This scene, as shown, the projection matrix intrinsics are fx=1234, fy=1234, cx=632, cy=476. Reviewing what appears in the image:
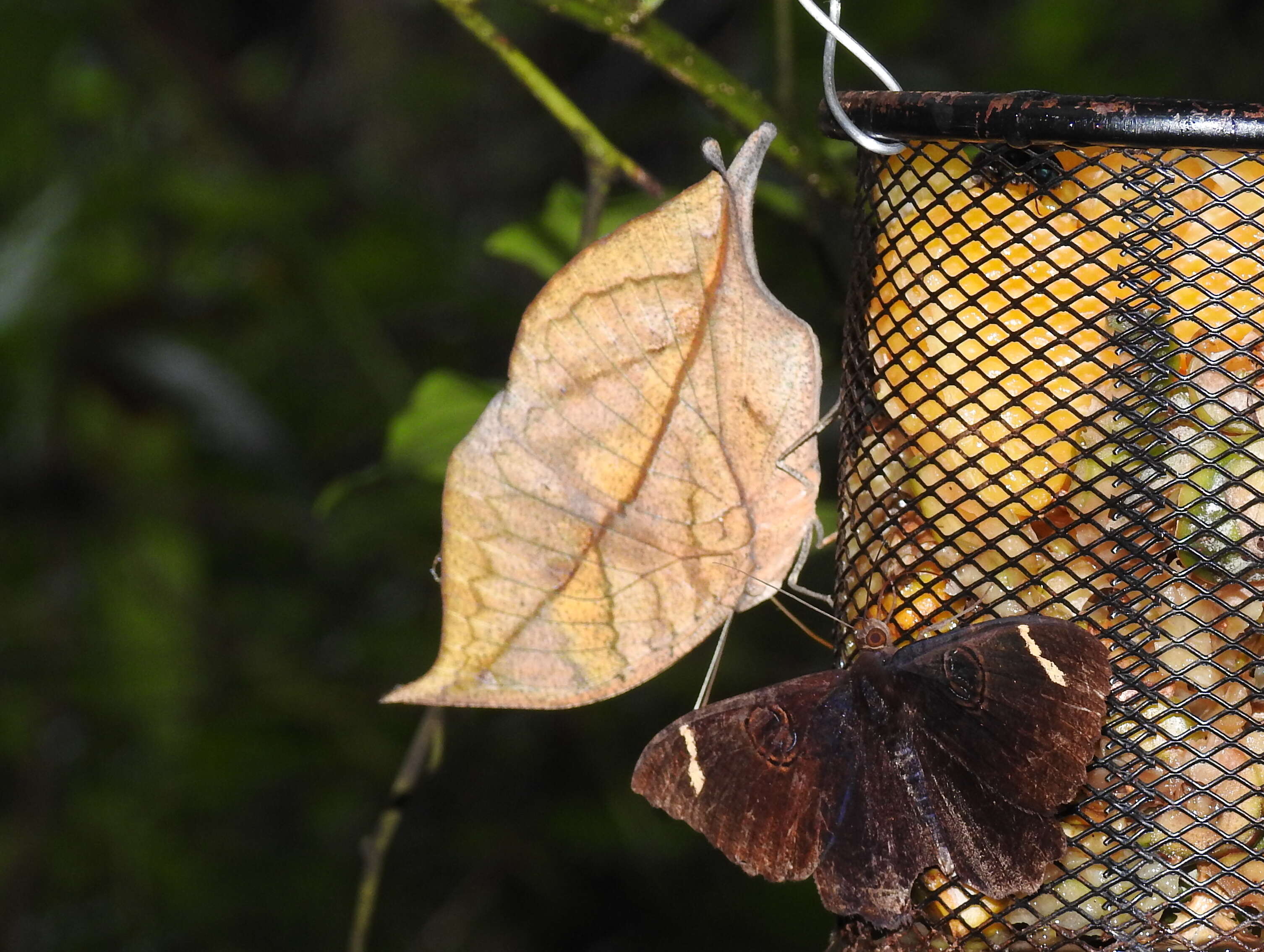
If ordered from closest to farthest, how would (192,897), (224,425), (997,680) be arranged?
(997,680), (224,425), (192,897)

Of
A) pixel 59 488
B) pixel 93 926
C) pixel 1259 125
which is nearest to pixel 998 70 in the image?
pixel 1259 125

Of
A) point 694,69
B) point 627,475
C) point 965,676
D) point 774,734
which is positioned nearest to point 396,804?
point 627,475

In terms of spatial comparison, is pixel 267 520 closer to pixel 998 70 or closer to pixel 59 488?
pixel 59 488

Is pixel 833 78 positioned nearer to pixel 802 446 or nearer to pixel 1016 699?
pixel 802 446

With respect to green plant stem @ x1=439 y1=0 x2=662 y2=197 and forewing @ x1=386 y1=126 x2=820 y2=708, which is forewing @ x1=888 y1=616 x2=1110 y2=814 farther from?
green plant stem @ x1=439 y1=0 x2=662 y2=197

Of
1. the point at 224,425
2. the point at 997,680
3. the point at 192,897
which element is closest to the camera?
the point at 997,680

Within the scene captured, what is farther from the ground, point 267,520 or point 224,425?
point 224,425

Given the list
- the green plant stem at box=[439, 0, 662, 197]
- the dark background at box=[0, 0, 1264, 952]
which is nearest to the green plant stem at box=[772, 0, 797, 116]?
the green plant stem at box=[439, 0, 662, 197]
